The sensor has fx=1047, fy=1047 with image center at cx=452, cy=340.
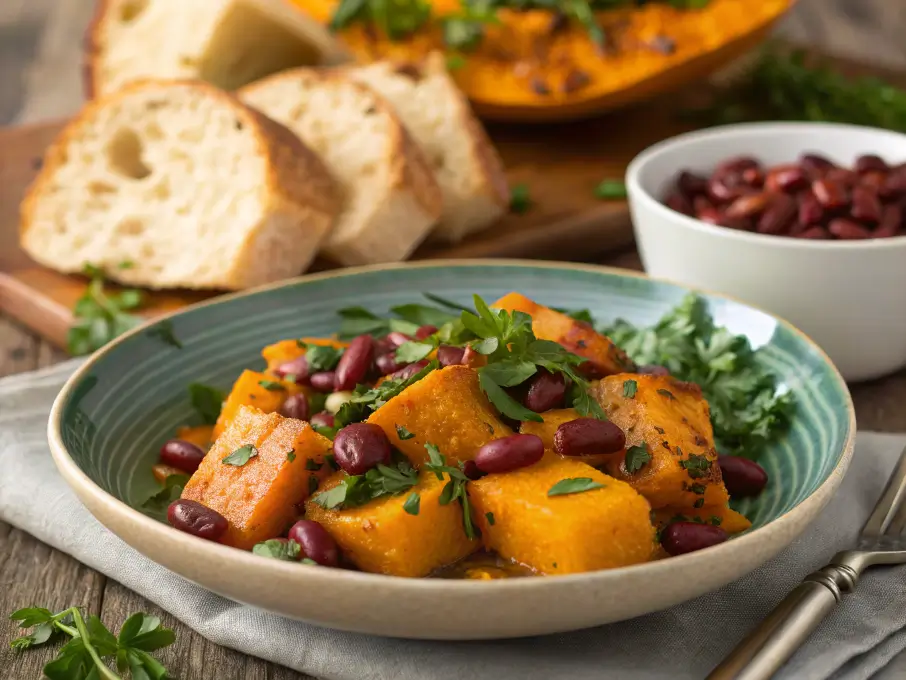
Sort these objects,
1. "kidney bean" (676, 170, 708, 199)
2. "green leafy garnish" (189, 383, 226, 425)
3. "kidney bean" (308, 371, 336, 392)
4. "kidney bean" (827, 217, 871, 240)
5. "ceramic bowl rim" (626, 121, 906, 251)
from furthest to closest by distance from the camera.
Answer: "kidney bean" (676, 170, 708, 199) < "kidney bean" (827, 217, 871, 240) < "ceramic bowl rim" (626, 121, 906, 251) < "green leafy garnish" (189, 383, 226, 425) < "kidney bean" (308, 371, 336, 392)

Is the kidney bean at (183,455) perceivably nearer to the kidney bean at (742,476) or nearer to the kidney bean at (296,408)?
the kidney bean at (296,408)

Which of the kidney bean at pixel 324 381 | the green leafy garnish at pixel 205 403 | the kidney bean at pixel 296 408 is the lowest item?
the green leafy garnish at pixel 205 403

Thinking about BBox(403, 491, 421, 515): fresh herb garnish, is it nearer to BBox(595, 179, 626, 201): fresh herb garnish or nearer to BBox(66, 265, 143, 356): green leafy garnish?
BBox(66, 265, 143, 356): green leafy garnish

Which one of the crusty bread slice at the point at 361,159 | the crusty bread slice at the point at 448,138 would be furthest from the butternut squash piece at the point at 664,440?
the crusty bread slice at the point at 448,138

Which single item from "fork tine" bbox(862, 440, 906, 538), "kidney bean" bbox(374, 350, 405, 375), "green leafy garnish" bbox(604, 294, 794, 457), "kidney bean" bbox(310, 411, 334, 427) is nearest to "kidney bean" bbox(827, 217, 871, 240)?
"green leafy garnish" bbox(604, 294, 794, 457)

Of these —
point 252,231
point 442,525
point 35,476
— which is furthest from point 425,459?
point 252,231

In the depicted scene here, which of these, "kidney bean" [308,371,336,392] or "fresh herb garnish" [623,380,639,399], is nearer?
"fresh herb garnish" [623,380,639,399]

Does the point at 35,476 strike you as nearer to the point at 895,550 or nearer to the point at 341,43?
the point at 895,550
